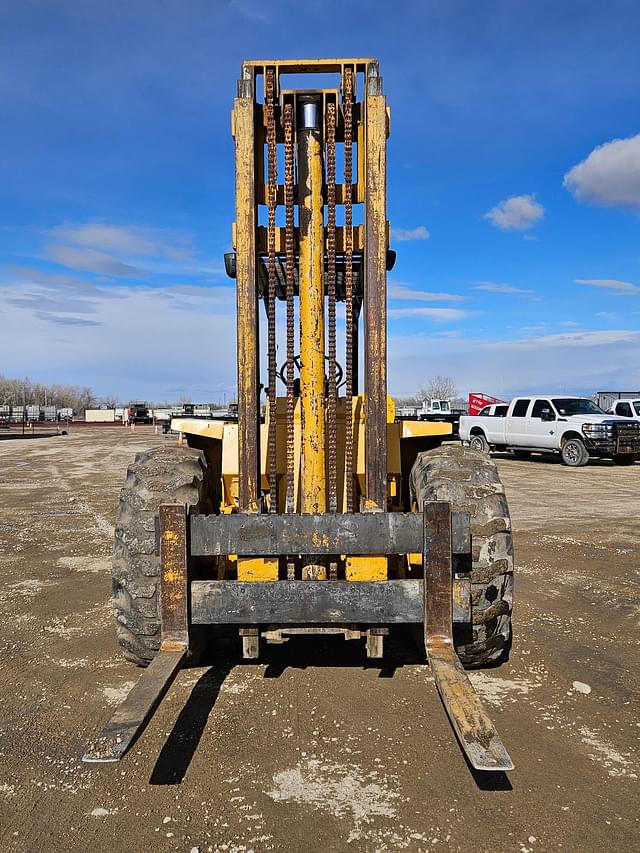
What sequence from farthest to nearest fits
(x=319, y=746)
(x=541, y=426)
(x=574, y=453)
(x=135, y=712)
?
(x=541, y=426)
(x=574, y=453)
(x=319, y=746)
(x=135, y=712)

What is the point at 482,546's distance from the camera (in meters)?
3.91

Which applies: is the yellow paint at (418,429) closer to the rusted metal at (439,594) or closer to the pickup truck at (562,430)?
the rusted metal at (439,594)

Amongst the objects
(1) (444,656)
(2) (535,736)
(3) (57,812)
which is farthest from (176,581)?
(2) (535,736)

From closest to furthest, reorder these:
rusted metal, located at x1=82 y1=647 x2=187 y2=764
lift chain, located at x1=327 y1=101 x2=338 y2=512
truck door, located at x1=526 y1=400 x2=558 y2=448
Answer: rusted metal, located at x1=82 y1=647 x2=187 y2=764 → lift chain, located at x1=327 y1=101 x2=338 y2=512 → truck door, located at x1=526 y1=400 x2=558 y2=448

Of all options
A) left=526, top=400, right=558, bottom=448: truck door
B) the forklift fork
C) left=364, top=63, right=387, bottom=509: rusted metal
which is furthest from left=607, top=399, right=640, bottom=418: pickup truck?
the forklift fork

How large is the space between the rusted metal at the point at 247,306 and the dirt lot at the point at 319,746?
1252 mm

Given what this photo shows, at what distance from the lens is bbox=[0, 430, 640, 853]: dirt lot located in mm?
2770

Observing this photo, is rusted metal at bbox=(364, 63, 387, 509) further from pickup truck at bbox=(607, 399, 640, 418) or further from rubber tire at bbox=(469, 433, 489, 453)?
pickup truck at bbox=(607, 399, 640, 418)

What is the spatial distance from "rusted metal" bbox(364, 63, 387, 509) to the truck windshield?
1712 cm

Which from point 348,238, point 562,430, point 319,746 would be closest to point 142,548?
point 319,746

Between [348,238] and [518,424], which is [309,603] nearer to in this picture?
[348,238]

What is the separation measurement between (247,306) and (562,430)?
56.7 feet

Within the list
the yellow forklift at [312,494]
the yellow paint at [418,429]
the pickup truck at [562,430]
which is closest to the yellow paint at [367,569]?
the yellow forklift at [312,494]

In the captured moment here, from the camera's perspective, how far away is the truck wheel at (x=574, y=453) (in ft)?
61.9
